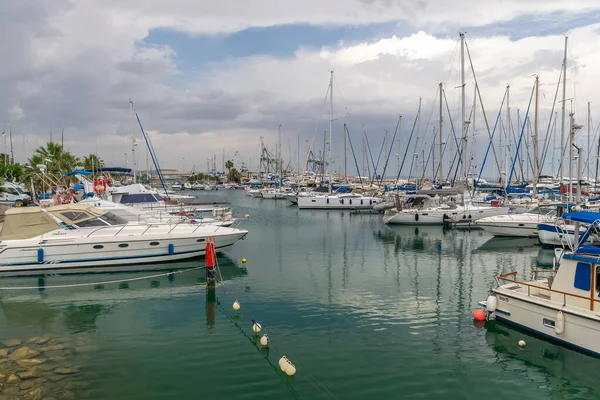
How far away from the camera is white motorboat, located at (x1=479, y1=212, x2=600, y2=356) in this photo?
11305 millimetres

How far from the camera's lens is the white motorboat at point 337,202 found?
59000mm

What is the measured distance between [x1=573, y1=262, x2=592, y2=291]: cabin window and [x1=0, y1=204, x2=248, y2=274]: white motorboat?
1595 centimetres

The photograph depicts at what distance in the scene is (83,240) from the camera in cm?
2073

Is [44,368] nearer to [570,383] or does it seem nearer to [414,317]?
[414,317]

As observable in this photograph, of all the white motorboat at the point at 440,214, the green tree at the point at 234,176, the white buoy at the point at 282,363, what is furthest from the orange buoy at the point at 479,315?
the green tree at the point at 234,176

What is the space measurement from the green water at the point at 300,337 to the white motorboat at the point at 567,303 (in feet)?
1.36

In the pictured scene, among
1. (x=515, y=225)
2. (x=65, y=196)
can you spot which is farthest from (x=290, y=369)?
(x=65, y=196)

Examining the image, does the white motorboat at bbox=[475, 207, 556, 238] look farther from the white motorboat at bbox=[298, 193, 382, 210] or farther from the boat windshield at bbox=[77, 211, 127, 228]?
the white motorboat at bbox=[298, 193, 382, 210]

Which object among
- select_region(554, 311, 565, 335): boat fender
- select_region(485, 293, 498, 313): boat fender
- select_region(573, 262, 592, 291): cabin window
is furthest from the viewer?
select_region(485, 293, 498, 313): boat fender

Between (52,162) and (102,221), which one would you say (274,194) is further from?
(102,221)

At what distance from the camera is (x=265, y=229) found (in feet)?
127

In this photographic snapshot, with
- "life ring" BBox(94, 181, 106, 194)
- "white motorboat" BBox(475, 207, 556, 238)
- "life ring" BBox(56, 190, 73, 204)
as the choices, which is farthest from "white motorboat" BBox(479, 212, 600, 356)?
"life ring" BBox(94, 181, 106, 194)

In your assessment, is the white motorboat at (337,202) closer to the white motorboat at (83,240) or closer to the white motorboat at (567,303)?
the white motorboat at (83,240)

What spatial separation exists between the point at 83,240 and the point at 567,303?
20076mm
